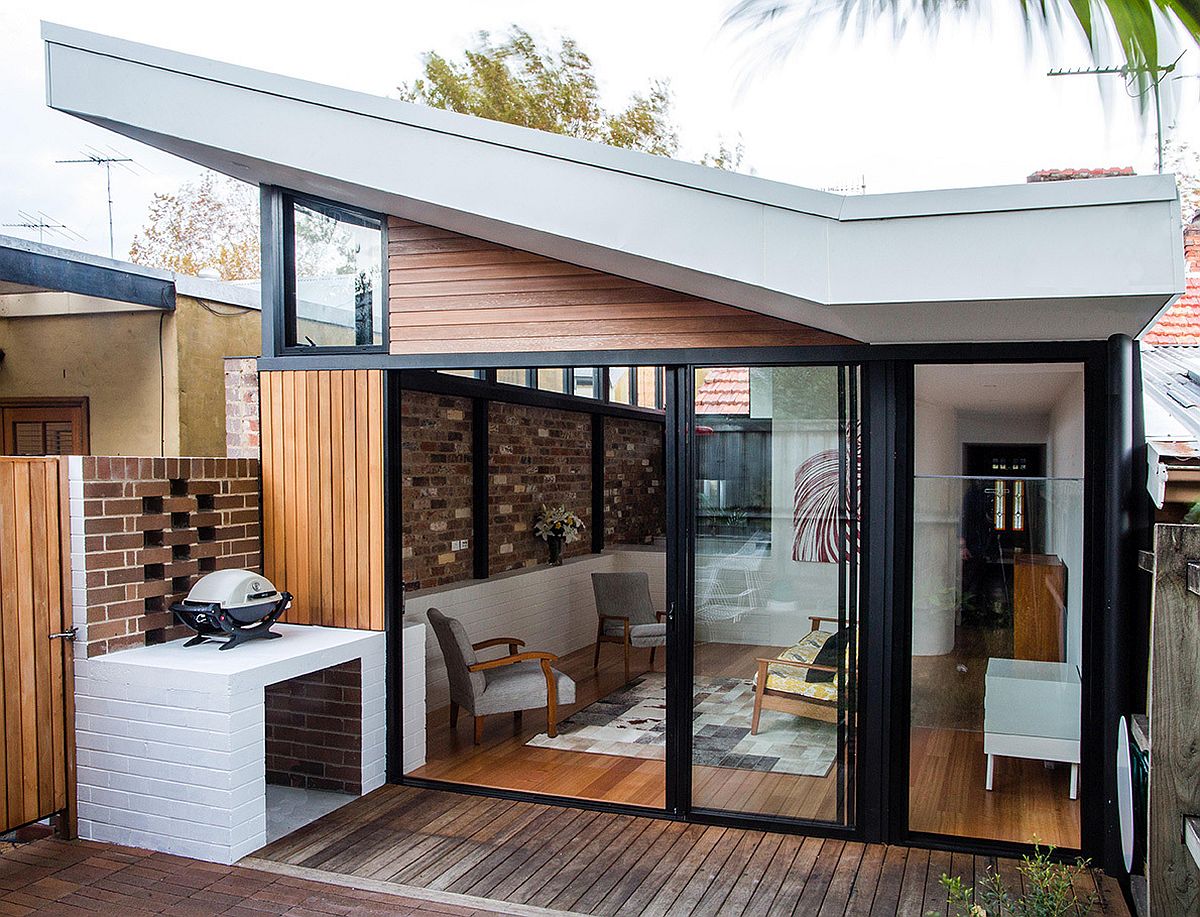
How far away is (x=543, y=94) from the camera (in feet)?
66.9

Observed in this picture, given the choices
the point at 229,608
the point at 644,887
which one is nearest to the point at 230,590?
the point at 229,608

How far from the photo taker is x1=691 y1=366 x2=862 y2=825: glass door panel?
4.75m

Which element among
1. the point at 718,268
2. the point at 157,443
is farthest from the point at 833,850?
the point at 157,443

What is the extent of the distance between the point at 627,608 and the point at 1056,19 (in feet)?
23.0

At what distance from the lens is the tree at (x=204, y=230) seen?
63.5 ft

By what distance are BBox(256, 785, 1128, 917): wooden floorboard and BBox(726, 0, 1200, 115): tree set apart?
10.9 ft

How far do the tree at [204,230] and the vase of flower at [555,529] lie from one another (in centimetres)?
1243

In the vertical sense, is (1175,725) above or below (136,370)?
below

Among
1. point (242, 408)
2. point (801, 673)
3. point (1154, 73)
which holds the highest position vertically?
point (1154, 73)

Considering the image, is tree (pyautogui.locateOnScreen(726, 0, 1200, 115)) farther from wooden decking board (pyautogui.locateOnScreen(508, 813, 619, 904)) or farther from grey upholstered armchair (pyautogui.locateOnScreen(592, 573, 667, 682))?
grey upholstered armchair (pyautogui.locateOnScreen(592, 573, 667, 682))

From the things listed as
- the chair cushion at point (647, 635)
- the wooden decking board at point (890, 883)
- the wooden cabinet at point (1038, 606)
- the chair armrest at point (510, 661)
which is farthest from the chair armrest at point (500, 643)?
the wooden cabinet at point (1038, 606)

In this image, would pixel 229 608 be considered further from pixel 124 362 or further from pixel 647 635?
pixel 647 635

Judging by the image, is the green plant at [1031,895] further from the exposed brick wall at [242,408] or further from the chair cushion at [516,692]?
the exposed brick wall at [242,408]

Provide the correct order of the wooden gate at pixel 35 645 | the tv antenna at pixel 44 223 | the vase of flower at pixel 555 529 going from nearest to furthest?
the wooden gate at pixel 35 645
the vase of flower at pixel 555 529
the tv antenna at pixel 44 223
